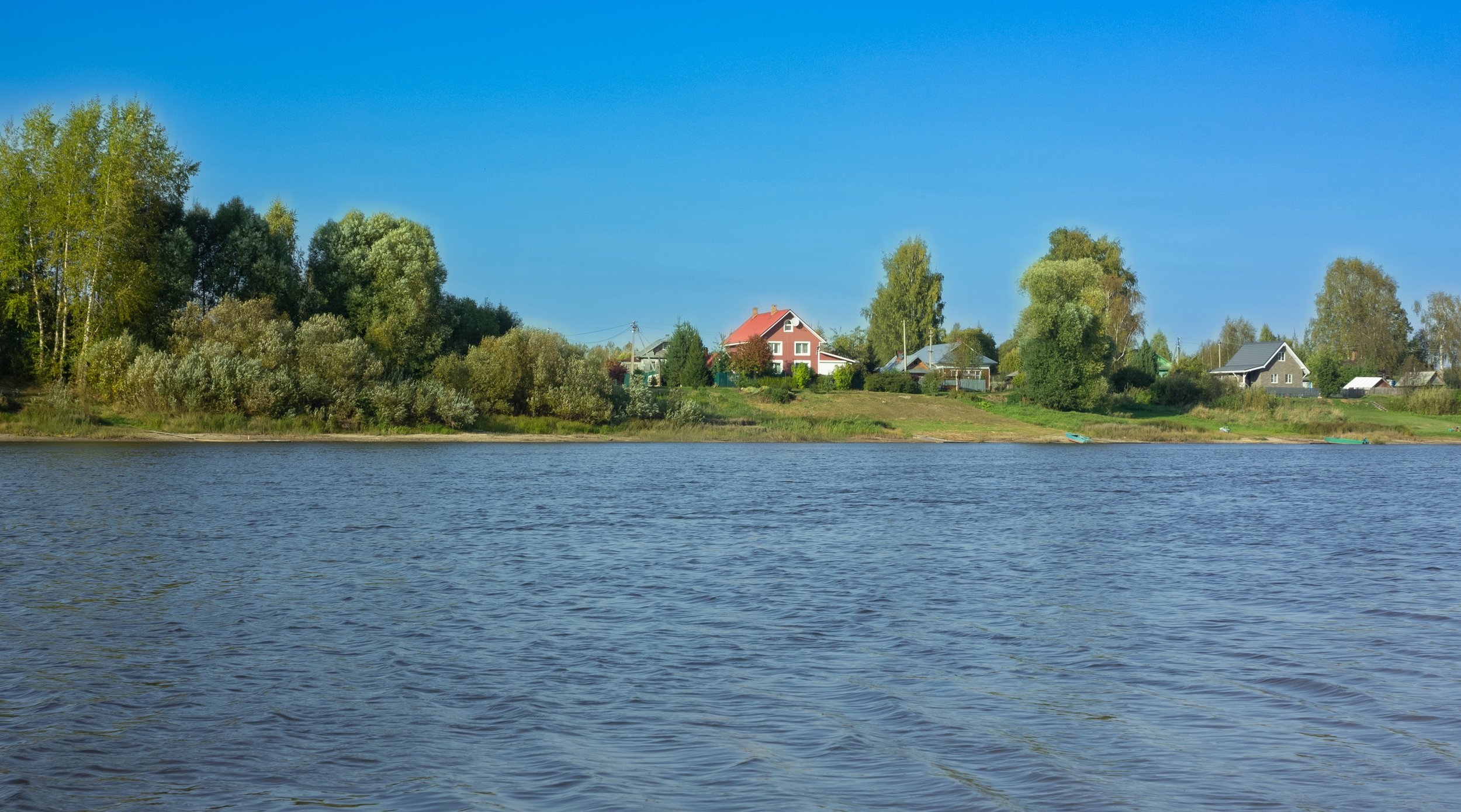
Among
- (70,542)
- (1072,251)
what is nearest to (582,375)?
(70,542)

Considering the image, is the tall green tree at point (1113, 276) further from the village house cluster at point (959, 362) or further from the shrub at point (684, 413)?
the shrub at point (684, 413)

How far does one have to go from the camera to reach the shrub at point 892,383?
3346 inches

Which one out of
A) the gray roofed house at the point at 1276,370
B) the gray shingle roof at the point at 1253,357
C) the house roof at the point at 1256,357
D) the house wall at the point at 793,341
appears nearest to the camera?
the house wall at the point at 793,341

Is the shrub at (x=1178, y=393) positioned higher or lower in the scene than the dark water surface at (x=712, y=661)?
higher

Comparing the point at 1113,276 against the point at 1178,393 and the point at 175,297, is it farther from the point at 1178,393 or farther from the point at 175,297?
the point at 175,297

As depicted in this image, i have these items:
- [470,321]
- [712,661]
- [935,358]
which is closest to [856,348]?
[935,358]

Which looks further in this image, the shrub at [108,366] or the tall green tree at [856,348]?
the tall green tree at [856,348]

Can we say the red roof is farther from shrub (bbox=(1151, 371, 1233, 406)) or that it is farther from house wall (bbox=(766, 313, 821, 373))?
shrub (bbox=(1151, 371, 1233, 406))

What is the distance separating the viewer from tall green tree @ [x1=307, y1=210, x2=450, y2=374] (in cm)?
6269

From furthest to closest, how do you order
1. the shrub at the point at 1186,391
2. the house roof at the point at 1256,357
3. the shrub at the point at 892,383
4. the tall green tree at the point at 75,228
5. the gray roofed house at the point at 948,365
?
1. the house roof at the point at 1256,357
2. the gray roofed house at the point at 948,365
3. the shrub at the point at 1186,391
4. the shrub at the point at 892,383
5. the tall green tree at the point at 75,228

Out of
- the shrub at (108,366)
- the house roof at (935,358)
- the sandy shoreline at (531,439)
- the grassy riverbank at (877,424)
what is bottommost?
the sandy shoreline at (531,439)

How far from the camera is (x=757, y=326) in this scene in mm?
114750

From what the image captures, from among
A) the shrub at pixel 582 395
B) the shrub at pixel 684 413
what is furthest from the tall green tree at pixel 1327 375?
the shrub at pixel 582 395

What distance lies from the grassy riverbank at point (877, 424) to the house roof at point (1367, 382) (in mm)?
27937
